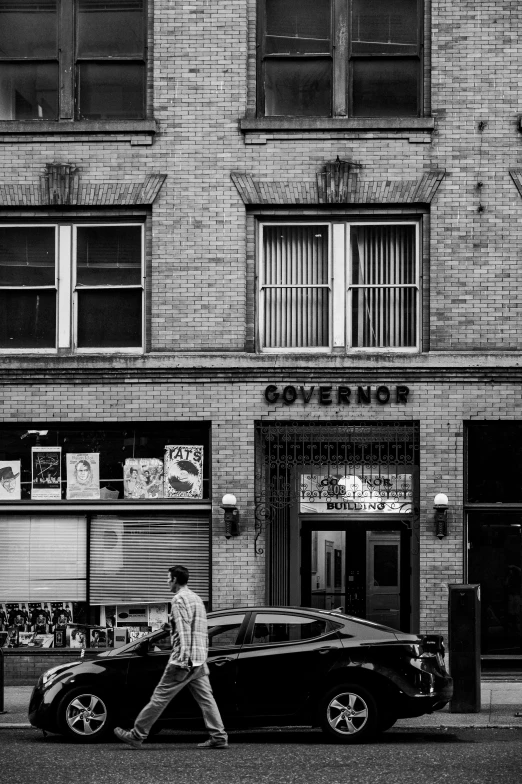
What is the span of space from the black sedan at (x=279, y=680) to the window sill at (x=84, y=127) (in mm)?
8464

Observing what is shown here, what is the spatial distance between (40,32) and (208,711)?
448 inches

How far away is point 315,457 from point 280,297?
7.82 feet

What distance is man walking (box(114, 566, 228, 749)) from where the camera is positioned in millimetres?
12414

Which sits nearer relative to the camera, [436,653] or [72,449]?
[436,653]

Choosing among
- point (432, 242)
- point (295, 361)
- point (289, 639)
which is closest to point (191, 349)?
point (295, 361)

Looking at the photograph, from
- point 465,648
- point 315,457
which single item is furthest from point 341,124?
point 465,648

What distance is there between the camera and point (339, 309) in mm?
19234

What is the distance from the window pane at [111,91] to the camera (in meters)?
19.6

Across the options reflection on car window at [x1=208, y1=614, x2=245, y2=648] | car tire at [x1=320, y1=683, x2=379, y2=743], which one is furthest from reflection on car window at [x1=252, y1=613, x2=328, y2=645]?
car tire at [x1=320, y1=683, x2=379, y2=743]

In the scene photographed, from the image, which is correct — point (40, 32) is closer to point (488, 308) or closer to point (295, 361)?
point (295, 361)

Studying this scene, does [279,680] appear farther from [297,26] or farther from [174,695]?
[297,26]

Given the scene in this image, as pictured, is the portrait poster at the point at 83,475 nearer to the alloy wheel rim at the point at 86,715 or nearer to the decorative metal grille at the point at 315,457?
the decorative metal grille at the point at 315,457

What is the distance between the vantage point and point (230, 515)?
18688 millimetres

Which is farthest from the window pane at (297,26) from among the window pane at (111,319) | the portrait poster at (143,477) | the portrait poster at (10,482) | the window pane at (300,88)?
the portrait poster at (10,482)
